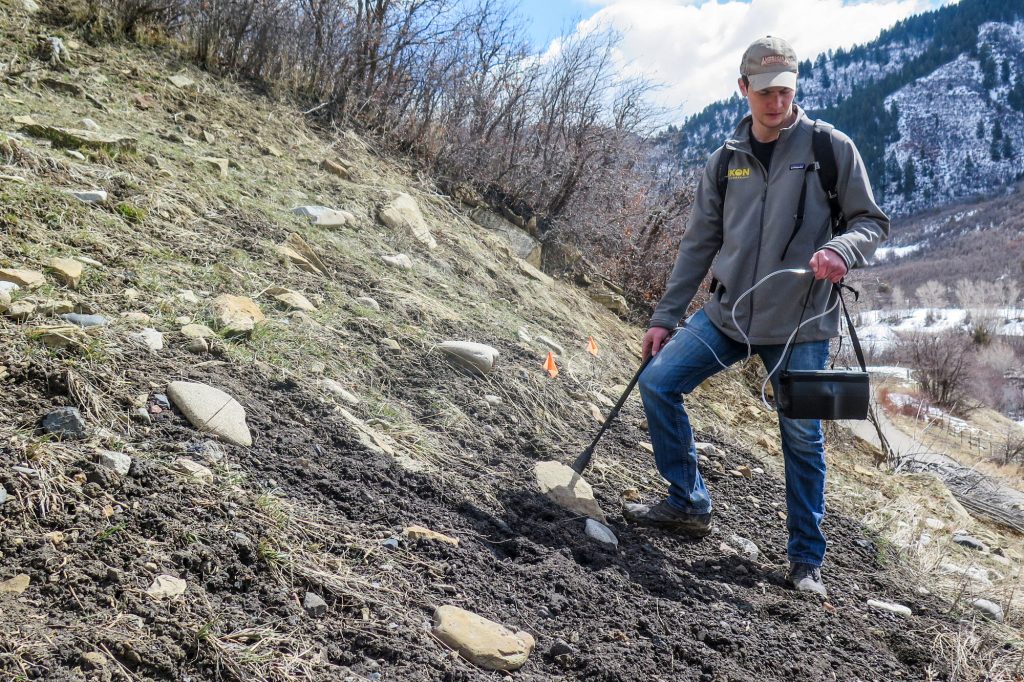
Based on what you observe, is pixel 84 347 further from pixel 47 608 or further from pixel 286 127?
pixel 286 127

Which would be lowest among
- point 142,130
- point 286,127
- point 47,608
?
point 47,608

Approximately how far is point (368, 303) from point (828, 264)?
7.93 ft

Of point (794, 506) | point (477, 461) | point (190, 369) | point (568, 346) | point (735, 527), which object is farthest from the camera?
point (568, 346)

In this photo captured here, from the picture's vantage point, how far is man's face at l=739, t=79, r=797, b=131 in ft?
8.71

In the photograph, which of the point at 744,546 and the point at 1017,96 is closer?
the point at 744,546

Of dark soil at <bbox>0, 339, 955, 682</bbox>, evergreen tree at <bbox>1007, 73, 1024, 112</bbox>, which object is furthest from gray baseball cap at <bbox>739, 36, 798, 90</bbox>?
evergreen tree at <bbox>1007, 73, 1024, 112</bbox>

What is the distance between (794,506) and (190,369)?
7.74 feet

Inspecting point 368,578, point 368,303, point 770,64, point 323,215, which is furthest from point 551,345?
point 368,578

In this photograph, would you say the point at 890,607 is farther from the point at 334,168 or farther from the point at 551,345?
the point at 334,168

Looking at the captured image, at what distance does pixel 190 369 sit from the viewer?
2.61 meters

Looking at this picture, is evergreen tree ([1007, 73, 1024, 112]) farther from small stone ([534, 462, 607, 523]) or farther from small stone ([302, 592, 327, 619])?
small stone ([302, 592, 327, 619])

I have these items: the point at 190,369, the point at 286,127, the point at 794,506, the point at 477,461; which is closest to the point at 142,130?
the point at 286,127

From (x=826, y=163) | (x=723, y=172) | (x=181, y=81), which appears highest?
(x=826, y=163)

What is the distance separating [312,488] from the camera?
92.7 inches
